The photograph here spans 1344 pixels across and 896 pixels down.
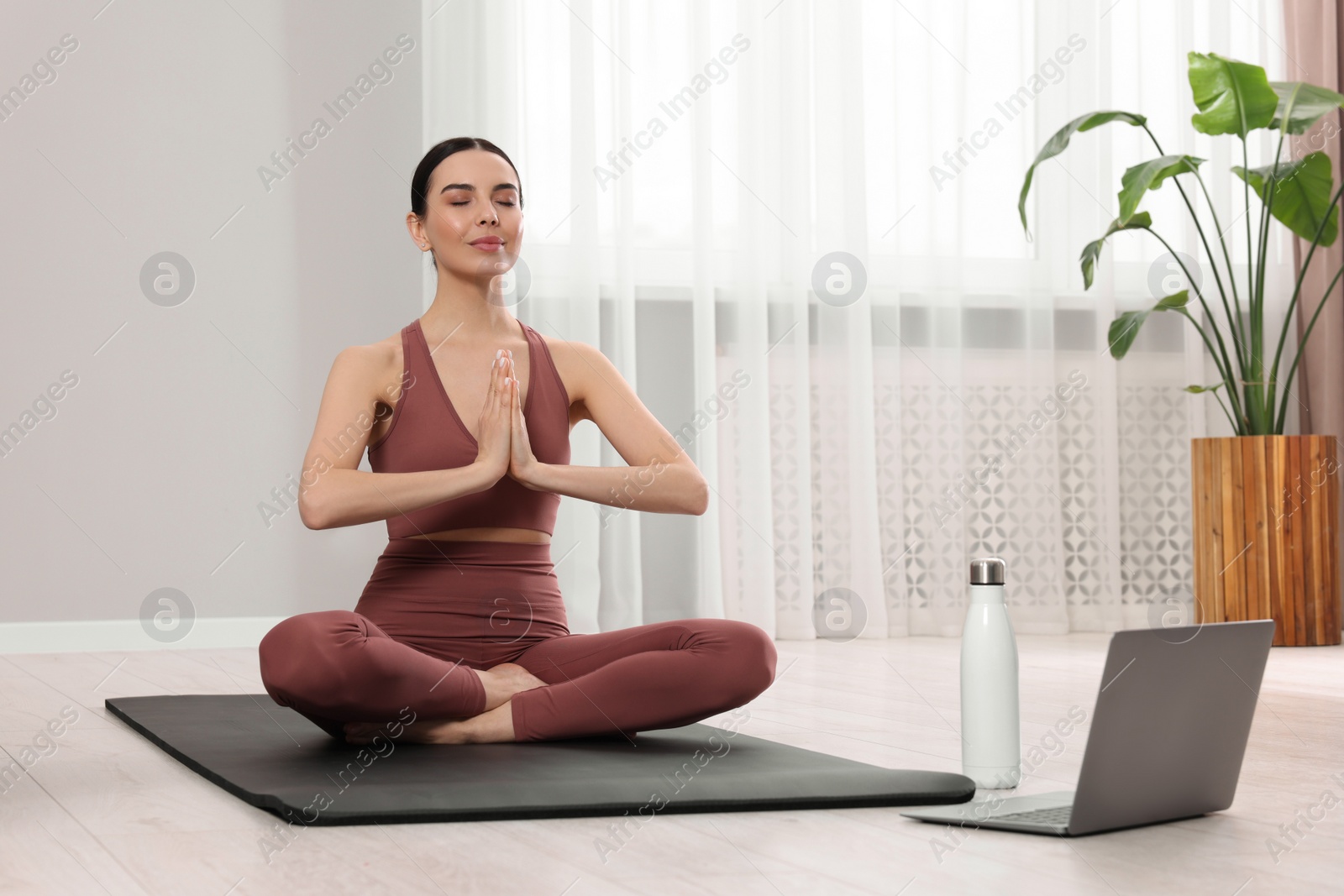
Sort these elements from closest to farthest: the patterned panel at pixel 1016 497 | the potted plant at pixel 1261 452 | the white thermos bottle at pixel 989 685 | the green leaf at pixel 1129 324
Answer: the white thermos bottle at pixel 989 685, the potted plant at pixel 1261 452, the green leaf at pixel 1129 324, the patterned panel at pixel 1016 497

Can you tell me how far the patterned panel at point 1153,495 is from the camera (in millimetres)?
3648

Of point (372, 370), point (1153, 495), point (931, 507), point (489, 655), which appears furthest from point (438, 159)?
point (1153, 495)

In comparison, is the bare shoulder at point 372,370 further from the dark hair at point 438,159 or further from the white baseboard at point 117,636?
the white baseboard at point 117,636

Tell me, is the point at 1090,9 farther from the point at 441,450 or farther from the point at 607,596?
the point at 441,450

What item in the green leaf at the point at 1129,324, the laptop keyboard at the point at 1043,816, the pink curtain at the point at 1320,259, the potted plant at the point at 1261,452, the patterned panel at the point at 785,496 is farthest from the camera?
the pink curtain at the point at 1320,259

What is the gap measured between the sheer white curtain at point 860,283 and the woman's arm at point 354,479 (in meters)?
1.60

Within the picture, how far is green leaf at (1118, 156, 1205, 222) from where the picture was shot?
10.1 feet

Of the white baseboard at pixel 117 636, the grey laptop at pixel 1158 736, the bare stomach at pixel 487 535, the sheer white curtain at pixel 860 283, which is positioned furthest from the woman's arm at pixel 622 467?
the white baseboard at pixel 117 636

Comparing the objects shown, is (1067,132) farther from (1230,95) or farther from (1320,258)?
(1320,258)

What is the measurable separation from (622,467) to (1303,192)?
231 cm

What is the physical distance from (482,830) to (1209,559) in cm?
257

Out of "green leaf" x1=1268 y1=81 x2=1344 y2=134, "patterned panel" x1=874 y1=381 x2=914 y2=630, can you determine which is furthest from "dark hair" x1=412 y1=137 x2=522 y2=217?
"green leaf" x1=1268 y1=81 x2=1344 y2=134

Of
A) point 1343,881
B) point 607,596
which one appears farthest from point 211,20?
point 1343,881

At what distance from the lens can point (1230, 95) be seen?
3.21 metres
